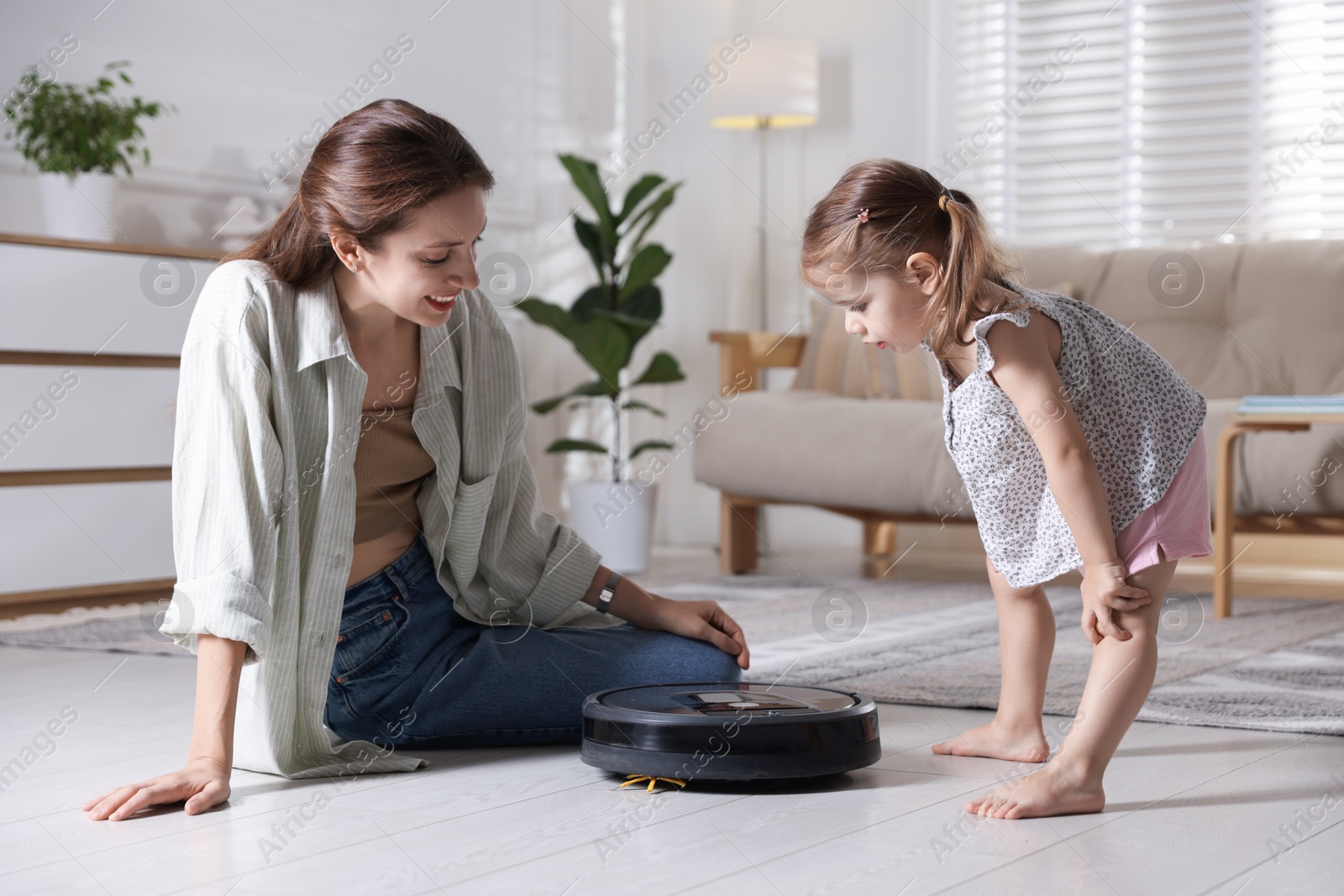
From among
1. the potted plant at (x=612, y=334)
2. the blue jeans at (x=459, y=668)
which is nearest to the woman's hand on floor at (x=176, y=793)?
the blue jeans at (x=459, y=668)

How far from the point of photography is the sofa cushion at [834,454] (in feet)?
9.91

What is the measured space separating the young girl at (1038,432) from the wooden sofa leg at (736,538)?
201 cm

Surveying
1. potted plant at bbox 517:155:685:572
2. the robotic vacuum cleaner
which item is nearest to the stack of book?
the robotic vacuum cleaner

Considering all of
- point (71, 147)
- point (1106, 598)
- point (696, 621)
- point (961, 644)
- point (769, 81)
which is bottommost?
point (961, 644)

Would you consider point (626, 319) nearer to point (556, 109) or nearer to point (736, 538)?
point (736, 538)

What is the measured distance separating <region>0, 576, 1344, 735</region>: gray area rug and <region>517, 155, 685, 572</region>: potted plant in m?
0.42

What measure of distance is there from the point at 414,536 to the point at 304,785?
Result: 0.99 ft

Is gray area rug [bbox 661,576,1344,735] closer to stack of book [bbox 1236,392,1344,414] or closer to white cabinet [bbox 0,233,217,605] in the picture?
stack of book [bbox 1236,392,1344,414]

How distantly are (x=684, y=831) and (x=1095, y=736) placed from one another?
0.39m

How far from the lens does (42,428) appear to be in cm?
280

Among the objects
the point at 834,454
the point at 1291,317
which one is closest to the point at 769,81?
the point at 834,454

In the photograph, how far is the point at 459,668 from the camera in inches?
59.2

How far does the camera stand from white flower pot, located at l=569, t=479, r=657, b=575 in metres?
3.60

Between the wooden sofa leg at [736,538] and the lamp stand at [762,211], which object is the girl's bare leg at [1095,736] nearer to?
the wooden sofa leg at [736,538]
